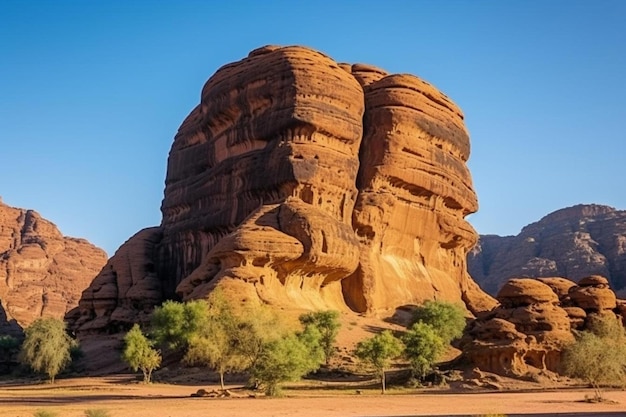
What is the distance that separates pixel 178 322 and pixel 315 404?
77.2 feet

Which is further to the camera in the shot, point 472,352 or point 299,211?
point 299,211

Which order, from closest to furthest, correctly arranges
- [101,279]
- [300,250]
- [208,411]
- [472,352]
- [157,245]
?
[208,411] → [472,352] → [300,250] → [101,279] → [157,245]

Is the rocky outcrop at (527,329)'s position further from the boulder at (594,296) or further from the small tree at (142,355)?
the small tree at (142,355)

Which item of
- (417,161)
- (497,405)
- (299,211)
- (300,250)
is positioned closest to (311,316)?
(300,250)

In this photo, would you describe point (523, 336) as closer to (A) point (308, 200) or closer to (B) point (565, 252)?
(A) point (308, 200)

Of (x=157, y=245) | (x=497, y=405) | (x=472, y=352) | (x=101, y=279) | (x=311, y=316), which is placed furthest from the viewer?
(x=157, y=245)

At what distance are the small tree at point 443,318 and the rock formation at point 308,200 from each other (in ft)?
23.7

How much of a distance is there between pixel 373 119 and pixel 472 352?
127ft

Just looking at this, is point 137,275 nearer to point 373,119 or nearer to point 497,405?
point 373,119

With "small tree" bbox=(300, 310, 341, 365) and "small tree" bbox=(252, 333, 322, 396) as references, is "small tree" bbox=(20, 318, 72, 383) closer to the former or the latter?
"small tree" bbox=(300, 310, 341, 365)

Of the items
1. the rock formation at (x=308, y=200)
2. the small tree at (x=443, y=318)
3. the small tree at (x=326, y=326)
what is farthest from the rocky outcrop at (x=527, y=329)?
the rock formation at (x=308, y=200)

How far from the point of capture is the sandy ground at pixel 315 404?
24.6 meters

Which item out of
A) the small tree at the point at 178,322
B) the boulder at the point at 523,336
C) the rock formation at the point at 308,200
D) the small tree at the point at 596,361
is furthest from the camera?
the rock formation at the point at 308,200

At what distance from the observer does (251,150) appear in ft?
239
